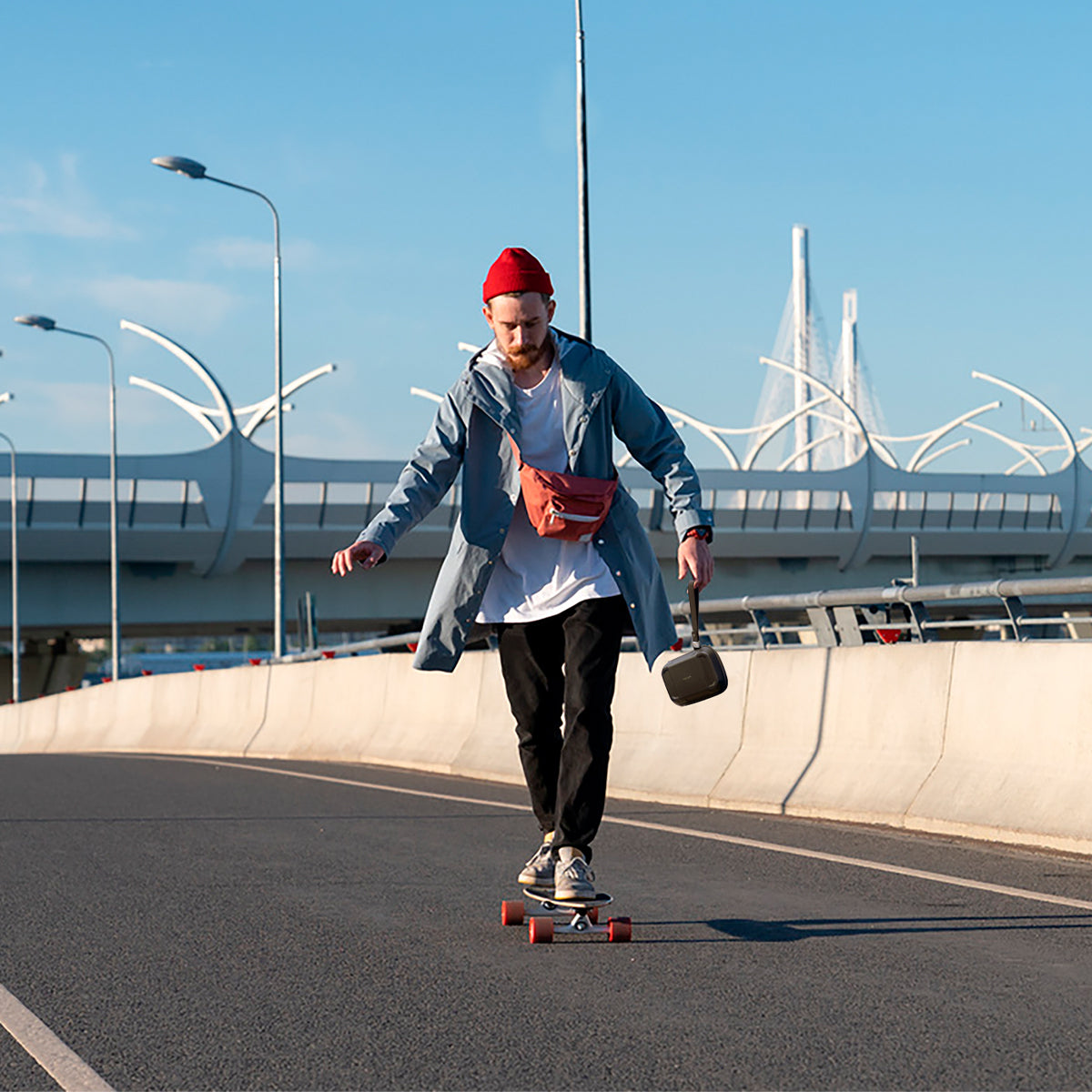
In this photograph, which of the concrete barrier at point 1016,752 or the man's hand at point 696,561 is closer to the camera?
the man's hand at point 696,561

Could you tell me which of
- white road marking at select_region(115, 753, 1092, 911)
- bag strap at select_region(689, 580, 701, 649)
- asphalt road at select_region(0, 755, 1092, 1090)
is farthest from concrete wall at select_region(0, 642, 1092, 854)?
bag strap at select_region(689, 580, 701, 649)

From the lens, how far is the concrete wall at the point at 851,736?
7.85 metres

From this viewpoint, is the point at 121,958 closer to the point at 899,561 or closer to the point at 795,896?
the point at 795,896

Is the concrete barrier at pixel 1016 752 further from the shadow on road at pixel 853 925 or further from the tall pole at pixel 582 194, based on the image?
the tall pole at pixel 582 194

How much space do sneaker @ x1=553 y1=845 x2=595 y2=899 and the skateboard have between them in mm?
19

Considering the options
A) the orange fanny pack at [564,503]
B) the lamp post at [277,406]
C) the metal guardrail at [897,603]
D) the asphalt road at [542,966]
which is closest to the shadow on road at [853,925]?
the asphalt road at [542,966]

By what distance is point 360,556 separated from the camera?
5.55 metres

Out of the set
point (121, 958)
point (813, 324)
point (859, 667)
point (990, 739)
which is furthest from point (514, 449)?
point (813, 324)

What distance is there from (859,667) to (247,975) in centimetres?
514

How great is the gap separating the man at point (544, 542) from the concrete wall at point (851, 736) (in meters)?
2.81

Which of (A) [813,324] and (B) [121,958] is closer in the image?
(B) [121,958]

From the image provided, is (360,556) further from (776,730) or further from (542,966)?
(776,730)

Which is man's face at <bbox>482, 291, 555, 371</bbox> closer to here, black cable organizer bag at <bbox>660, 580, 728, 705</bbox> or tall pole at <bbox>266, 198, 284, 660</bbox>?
black cable organizer bag at <bbox>660, 580, 728, 705</bbox>

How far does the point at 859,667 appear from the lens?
9453 mm
